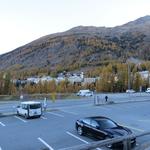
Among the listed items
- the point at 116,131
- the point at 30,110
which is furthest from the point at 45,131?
the point at 30,110

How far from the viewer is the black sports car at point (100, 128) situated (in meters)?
18.6

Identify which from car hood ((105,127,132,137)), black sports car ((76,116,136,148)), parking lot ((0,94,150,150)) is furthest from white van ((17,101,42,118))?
car hood ((105,127,132,137))

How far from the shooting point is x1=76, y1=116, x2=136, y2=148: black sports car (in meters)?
18.6

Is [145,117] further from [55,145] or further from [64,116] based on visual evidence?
[55,145]

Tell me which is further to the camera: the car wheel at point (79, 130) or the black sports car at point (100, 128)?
the car wheel at point (79, 130)

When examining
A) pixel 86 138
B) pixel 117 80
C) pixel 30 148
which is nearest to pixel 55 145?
pixel 30 148

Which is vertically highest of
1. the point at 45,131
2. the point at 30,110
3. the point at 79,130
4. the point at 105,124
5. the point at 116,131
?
the point at 30,110

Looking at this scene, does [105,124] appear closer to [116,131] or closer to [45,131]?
[116,131]

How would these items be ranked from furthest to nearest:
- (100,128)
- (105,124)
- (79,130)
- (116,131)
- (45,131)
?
(45,131), (79,130), (105,124), (100,128), (116,131)

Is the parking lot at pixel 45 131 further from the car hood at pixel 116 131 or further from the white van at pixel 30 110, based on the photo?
the car hood at pixel 116 131

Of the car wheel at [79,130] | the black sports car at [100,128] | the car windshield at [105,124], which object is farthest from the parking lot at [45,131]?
the car windshield at [105,124]

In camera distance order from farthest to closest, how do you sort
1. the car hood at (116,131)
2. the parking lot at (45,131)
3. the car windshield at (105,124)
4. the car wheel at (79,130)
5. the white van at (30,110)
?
the white van at (30,110)
the car wheel at (79,130)
the car windshield at (105,124)
the parking lot at (45,131)
the car hood at (116,131)

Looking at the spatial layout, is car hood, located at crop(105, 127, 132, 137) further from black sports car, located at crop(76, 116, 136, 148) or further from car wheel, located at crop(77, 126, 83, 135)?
car wheel, located at crop(77, 126, 83, 135)

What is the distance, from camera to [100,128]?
19625mm
